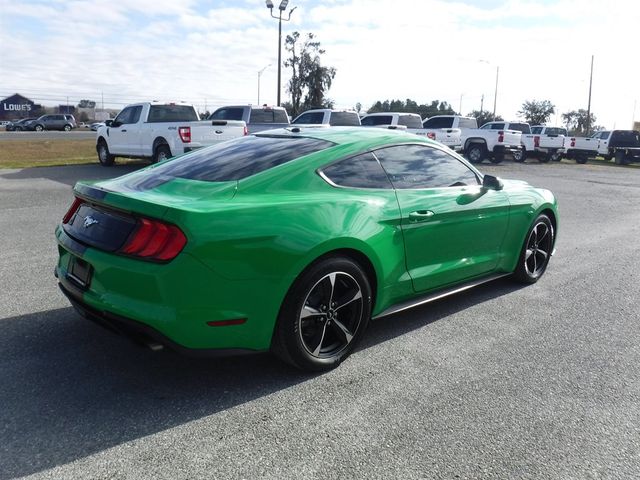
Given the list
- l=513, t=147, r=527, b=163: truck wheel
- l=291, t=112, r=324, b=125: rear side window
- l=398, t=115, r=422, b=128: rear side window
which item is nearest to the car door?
l=291, t=112, r=324, b=125: rear side window

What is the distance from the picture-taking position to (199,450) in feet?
8.59

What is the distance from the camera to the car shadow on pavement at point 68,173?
12891 millimetres

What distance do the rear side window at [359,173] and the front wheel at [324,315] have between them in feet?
1.93

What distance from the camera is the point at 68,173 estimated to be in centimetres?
1414

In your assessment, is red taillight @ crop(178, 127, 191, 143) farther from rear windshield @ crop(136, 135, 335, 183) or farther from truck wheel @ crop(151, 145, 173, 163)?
rear windshield @ crop(136, 135, 335, 183)

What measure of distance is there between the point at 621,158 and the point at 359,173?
32980 millimetres

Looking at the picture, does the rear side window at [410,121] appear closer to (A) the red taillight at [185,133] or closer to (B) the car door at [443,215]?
(A) the red taillight at [185,133]

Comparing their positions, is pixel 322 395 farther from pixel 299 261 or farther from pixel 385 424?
pixel 299 261

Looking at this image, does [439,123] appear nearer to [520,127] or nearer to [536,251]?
[520,127]

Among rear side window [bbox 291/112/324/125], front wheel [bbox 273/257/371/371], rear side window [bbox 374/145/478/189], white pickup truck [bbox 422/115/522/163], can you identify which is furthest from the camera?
white pickup truck [bbox 422/115/522/163]

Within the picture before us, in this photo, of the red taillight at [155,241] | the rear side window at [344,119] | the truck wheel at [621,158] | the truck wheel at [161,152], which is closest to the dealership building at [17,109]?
the rear side window at [344,119]

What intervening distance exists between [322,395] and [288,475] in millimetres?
763

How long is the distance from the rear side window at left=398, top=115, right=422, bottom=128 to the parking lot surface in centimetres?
1745

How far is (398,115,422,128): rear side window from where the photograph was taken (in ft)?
70.9
